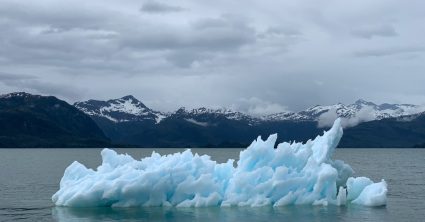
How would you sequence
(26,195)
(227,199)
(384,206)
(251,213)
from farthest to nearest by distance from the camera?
(26,195) < (384,206) < (227,199) < (251,213)

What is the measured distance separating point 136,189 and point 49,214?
18.0 ft

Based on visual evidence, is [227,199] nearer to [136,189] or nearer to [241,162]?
[241,162]

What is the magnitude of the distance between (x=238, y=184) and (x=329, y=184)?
5.92 m

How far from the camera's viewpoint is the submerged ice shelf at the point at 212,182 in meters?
35.2

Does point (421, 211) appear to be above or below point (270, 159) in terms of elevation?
below

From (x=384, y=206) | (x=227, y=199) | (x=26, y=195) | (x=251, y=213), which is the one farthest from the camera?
→ (x=26, y=195)

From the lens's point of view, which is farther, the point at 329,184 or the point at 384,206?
the point at 384,206

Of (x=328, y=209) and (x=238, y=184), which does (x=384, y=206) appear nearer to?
(x=328, y=209)

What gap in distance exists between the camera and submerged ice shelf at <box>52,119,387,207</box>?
116 ft

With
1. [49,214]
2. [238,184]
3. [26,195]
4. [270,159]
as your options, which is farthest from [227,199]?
[26,195]

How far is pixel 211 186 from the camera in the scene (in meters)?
36.0

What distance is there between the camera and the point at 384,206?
39.4 metres

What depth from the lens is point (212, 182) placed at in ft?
117

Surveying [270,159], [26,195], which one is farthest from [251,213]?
[26,195]
